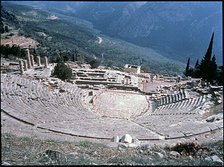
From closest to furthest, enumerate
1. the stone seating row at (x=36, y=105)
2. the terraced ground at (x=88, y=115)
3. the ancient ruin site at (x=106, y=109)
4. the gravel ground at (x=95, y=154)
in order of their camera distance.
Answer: the gravel ground at (x=95, y=154), the ancient ruin site at (x=106, y=109), the terraced ground at (x=88, y=115), the stone seating row at (x=36, y=105)

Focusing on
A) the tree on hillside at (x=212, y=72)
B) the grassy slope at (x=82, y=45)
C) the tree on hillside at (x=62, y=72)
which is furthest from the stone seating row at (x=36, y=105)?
the grassy slope at (x=82, y=45)

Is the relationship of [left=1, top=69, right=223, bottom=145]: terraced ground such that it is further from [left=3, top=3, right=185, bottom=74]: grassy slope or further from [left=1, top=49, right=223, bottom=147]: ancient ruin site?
[left=3, top=3, right=185, bottom=74]: grassy slope

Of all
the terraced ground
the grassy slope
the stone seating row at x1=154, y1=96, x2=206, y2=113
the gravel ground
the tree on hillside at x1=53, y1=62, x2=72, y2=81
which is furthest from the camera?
the grassy slope

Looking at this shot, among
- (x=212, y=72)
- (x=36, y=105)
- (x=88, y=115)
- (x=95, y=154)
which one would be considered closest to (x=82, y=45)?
(x=212, y=72)

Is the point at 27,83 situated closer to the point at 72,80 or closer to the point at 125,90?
the point at 72,80

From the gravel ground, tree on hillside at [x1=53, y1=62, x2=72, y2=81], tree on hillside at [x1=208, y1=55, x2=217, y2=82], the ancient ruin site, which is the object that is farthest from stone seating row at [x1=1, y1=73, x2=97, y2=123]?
tree on hillside at [x1=208, y1=55, x2=217, y2=82]

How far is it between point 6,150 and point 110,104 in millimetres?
20025

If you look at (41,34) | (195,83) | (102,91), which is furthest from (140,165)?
(41,34)

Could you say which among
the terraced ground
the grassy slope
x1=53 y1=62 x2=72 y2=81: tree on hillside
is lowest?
the terraced ground

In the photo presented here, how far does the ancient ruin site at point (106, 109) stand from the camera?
19000 mm

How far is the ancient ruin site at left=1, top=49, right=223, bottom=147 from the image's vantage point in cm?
1900

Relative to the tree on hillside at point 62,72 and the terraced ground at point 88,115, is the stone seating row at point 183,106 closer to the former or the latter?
the terraced ground at point 88,115

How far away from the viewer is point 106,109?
29906mm

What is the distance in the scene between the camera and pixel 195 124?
23.2 metres
